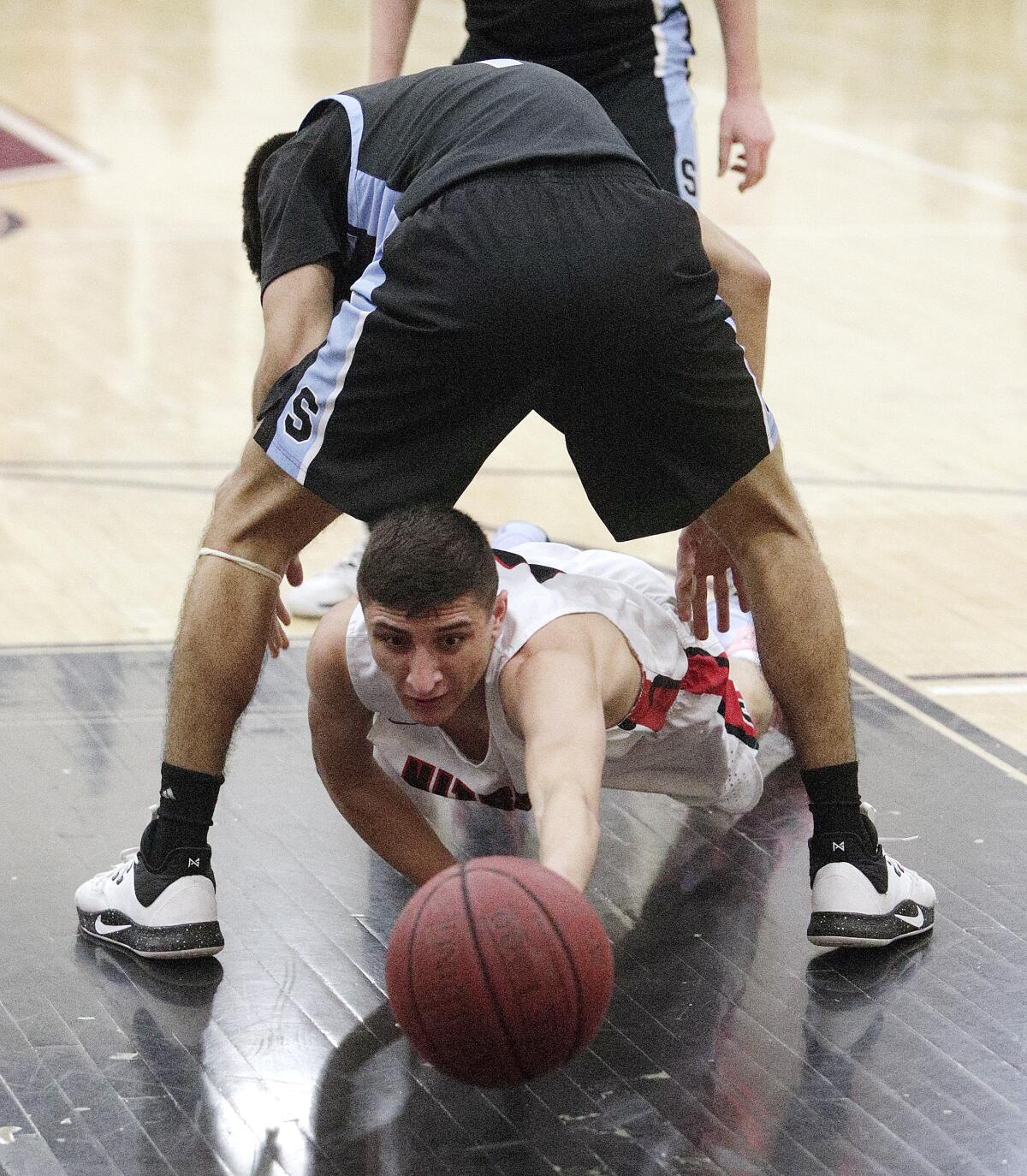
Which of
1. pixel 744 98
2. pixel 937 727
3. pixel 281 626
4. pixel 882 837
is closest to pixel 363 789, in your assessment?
pixel 281 626

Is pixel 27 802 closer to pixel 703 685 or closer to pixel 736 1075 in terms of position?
pixel 703 685

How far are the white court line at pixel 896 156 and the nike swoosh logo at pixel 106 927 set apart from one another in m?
7.83

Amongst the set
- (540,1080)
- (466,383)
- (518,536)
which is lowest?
(540,1080)

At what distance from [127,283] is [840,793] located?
5.44m

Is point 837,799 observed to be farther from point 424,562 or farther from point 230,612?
point 230,612

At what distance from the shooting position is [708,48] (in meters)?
14.9

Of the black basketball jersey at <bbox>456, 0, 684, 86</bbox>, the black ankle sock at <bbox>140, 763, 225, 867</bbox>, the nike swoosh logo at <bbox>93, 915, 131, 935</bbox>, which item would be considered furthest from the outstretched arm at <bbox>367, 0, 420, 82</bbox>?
the nike swoosh logo at <bbox>93, 915, 131, 935</bbox>

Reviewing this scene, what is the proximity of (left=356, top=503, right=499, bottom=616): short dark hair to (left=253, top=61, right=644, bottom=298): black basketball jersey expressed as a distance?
0.51 m

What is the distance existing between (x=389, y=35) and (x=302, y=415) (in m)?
1.68

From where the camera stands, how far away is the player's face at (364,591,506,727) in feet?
8.80

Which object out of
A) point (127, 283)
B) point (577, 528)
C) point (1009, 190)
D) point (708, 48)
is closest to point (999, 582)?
point (577, 528)

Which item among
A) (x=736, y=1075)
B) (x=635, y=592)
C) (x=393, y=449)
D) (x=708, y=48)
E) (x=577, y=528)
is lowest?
(x=708, y=48)

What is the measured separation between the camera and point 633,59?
14.1 ft

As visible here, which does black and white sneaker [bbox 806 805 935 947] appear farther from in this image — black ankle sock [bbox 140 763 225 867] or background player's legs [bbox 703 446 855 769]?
black ankle sock [bbox 140 763 225 867]
